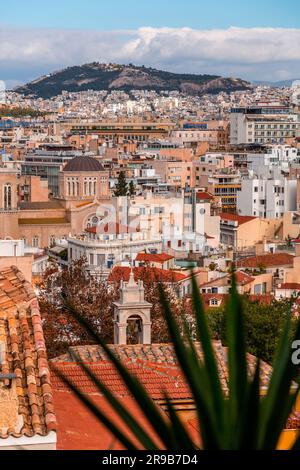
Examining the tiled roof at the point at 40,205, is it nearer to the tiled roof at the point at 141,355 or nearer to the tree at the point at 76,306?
the tree at the point at 76,306

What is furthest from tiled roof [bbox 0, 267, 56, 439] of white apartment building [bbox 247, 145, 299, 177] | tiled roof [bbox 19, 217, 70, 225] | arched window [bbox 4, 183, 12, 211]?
white apartment building [bbox 247, 145, 299, 177]

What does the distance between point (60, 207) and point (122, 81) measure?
419ft

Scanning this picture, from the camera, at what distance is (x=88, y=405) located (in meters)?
1.94

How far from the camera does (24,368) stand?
4145 mm

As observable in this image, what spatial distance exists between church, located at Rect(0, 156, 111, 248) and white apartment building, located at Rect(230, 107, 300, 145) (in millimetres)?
33252

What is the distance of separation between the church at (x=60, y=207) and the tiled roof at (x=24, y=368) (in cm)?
3160

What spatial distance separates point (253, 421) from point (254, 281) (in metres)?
21.7

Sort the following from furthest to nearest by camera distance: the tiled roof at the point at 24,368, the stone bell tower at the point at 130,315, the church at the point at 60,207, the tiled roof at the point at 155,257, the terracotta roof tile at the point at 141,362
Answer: the church at the point at 60,207, the tiled roof at the point at 155,257, the stone bell tower at the point at 130,315, the terracotta roof tile at the point at 141,362, the tiled roof at the point at 24,368

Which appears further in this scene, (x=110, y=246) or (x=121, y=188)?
→ (x=121, y=188)

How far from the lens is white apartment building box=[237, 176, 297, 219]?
42.0 meters

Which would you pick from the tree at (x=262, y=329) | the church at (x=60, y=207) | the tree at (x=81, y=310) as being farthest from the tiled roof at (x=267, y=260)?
the tree at (x=262, y=329)

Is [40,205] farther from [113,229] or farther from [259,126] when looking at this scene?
[259,126]

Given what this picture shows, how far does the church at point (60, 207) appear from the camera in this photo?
38812mm

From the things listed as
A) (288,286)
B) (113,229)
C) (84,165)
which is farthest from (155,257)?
(84,165)
